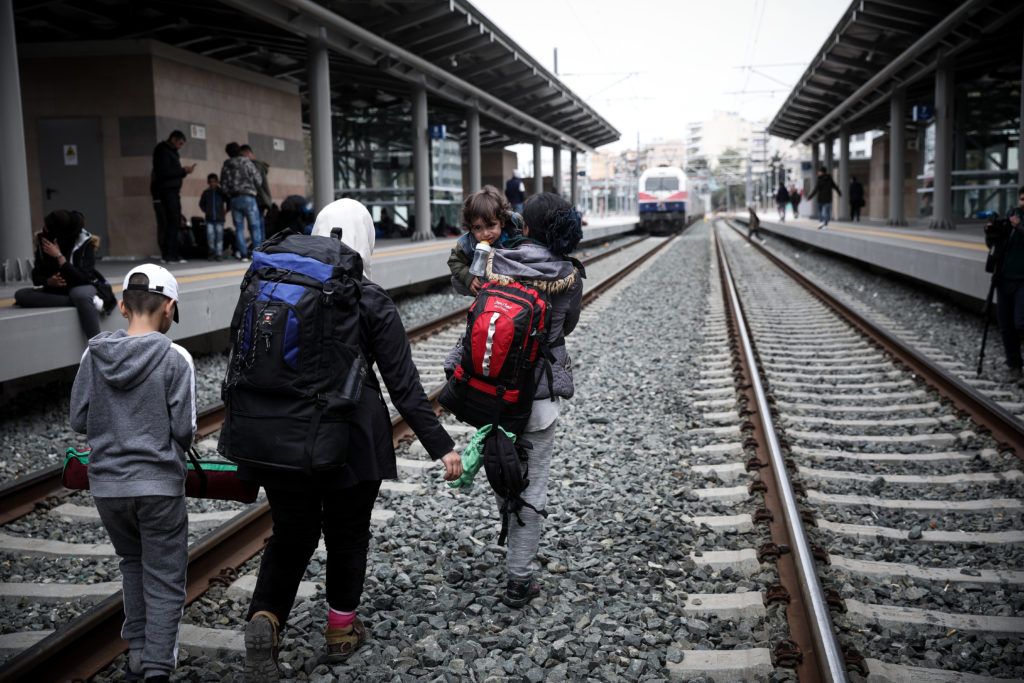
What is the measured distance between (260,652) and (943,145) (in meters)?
20.2

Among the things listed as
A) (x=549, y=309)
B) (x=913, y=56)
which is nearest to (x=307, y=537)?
(x=549, y=309)

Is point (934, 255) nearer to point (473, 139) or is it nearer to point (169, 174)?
point (169, 174)

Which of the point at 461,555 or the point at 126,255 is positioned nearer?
the point at 461,555

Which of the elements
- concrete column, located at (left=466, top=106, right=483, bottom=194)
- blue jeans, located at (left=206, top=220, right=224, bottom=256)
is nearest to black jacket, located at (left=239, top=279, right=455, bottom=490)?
blue jeans, located at (left=206, top=220, right=224, bottom=256)

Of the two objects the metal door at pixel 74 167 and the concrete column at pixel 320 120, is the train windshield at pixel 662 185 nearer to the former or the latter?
the concrete column at pixel 320 120

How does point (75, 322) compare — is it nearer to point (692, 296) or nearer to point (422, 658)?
point (422, 658)

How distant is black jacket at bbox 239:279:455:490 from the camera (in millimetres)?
2797

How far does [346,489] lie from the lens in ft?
9.45

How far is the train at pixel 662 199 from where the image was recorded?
40.6m

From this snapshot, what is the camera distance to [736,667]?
3094 mm

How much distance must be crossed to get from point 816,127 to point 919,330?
2574 centimetres

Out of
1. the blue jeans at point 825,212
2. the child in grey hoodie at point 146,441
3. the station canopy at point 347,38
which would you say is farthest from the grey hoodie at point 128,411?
the blue jeans at point 825,212

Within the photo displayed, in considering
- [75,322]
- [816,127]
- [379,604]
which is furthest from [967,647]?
[816,127]

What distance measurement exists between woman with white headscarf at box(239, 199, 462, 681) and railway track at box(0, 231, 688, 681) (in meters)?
0.60
